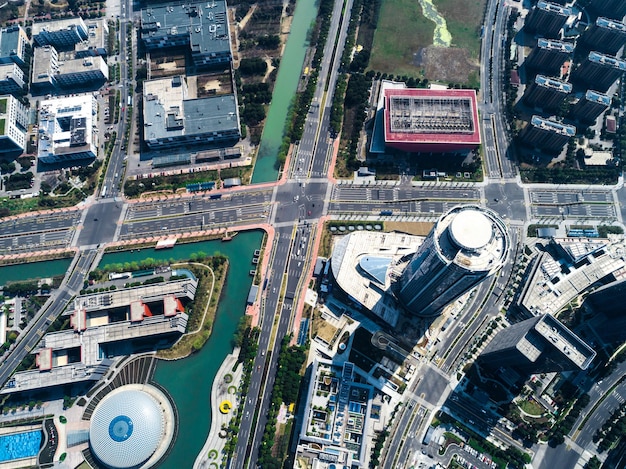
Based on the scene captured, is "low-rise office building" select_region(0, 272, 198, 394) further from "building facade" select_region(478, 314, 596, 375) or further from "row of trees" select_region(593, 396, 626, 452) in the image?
"row of trees" select_region(593, 396, 626, 452)

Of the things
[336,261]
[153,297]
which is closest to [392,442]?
[336,261]

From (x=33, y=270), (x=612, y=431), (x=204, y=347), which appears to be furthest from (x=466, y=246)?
(x=33, y=270)

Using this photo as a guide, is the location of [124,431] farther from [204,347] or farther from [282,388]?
[282,388]

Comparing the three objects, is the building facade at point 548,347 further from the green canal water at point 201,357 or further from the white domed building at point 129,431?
the white domed building at point 129,431

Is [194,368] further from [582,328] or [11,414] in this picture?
[582,328]

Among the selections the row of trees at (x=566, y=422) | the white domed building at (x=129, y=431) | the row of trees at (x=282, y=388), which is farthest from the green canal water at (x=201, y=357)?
the row of trees at (x=566, y=422)

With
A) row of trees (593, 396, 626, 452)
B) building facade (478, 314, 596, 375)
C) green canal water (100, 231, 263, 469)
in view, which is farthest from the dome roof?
row of trees (593, 396, 626, 452)
